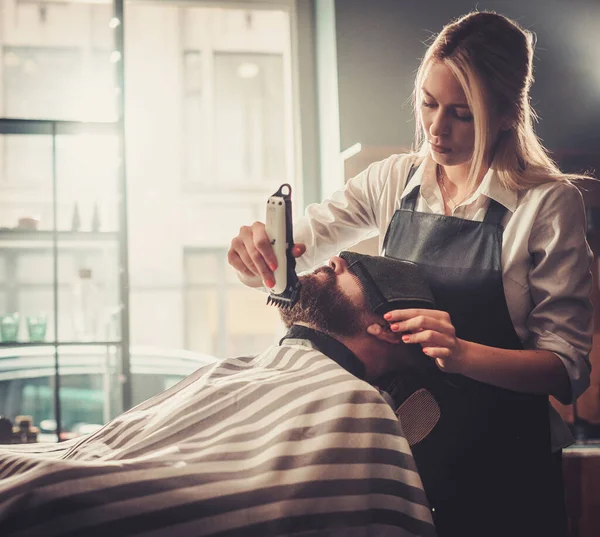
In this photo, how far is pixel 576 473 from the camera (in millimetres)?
2725

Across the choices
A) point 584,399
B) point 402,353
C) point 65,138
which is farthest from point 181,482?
point 65,138

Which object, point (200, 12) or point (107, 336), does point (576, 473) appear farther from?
point (200, 12)

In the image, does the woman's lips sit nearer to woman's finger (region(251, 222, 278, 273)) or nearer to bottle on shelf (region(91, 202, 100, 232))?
woman's finger (region(251, 222, 278, 273))

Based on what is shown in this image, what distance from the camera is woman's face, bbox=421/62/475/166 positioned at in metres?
1.52

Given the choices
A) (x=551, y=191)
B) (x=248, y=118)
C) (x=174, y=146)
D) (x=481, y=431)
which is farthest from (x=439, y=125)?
(x=248, y=118)

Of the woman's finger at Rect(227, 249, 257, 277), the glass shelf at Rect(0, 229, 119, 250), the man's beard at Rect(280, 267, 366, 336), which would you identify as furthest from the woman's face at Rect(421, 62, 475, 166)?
the glass shelf at Rect(0, 229, 119, 250)

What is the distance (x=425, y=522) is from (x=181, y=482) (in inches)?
14.7

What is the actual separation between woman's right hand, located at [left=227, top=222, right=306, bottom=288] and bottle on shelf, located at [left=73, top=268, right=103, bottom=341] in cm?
179

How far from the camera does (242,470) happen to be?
1.16m

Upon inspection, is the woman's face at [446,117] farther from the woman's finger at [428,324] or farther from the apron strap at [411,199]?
the woman's finger at [428,324]

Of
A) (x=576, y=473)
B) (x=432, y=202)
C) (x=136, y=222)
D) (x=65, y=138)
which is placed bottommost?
(x=576, y=473)

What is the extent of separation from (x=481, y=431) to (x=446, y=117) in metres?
0.62

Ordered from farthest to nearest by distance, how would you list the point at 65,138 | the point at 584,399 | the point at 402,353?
1. the point at 65,138
2. the point at 584,399
3. the point at 402,353

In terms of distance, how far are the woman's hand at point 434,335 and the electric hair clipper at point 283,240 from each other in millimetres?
182
